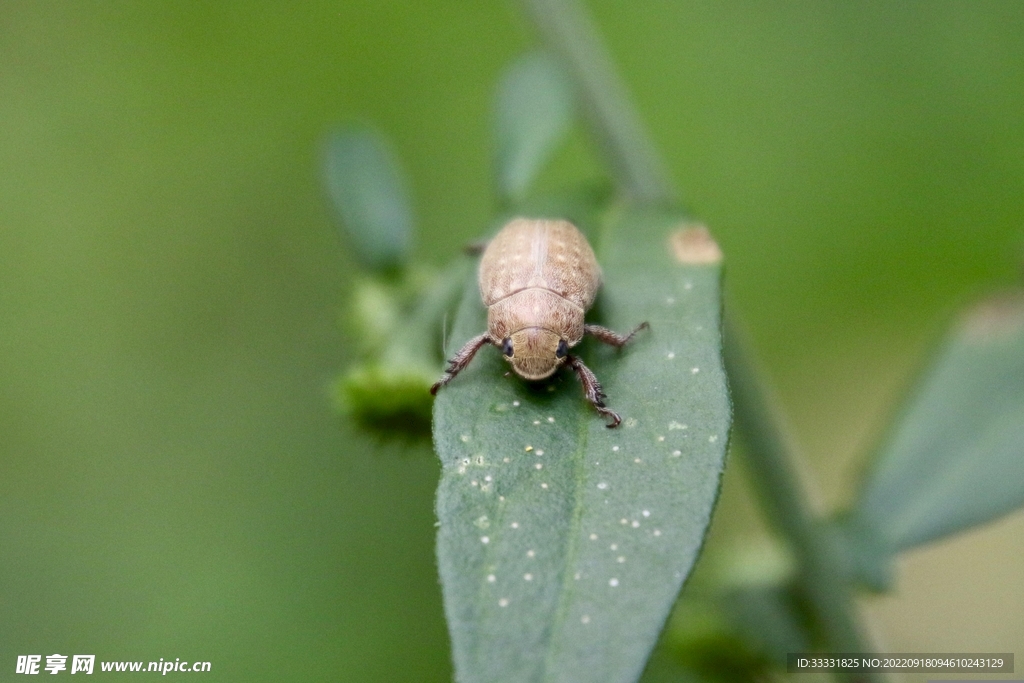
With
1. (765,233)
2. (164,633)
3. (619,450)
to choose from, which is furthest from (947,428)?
(164,633)

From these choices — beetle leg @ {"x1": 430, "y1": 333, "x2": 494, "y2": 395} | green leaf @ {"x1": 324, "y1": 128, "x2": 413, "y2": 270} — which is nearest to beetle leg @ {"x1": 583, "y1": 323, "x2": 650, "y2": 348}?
beetle leg @ {"x1": 430, "y1": 333, "x2": 494, "y2": 395}

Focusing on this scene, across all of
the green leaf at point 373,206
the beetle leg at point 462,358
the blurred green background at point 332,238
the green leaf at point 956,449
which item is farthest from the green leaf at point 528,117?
the blurred green background at point 332,238

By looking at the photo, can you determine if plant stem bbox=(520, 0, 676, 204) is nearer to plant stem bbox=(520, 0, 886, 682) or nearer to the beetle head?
plant stem bbox=(520, 0, 886, 682)

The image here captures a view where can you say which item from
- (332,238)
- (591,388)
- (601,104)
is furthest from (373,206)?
(332,238)

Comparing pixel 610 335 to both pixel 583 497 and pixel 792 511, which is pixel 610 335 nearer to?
pixel 583 497

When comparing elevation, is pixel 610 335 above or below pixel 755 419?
below

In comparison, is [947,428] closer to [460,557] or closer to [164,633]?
[460,557]
